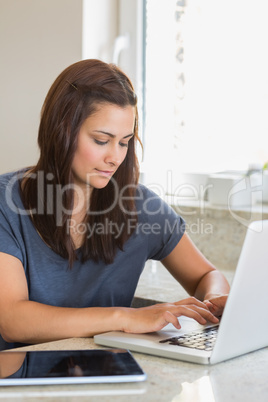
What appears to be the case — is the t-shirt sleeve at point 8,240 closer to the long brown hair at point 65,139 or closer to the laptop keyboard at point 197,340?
the long brown hair at point 65,139

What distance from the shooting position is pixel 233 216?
7.73 ft

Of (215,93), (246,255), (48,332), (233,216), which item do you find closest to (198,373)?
(246,255)

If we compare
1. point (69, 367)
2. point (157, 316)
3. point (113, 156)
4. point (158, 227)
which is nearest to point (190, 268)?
point (158, 227)

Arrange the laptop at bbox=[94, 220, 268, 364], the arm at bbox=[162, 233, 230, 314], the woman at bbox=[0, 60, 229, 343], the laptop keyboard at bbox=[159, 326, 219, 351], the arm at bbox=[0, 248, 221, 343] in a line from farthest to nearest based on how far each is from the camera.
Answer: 1. the arm at bbox=[162, 233, 230, 314]
2. the woman at bbox=[0, 60, 229, 343]
3. the arm at bbox=[0, 248, 221, 343]
4. the laptop keyboard at bbox=[159, 326, 219, 351]
5. the laptop at bbox=[94, 220, 268, 364]

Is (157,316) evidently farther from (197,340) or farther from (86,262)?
(86,262)

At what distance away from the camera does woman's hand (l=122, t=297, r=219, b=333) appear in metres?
1.22

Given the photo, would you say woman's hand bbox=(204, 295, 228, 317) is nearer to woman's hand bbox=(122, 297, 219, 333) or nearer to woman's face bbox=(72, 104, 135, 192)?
woman's hand bbox=(122, 297, 219, 333)

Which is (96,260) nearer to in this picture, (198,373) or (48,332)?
(48,332)

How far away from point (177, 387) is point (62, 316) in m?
0.42

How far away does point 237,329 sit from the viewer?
3.50 feet

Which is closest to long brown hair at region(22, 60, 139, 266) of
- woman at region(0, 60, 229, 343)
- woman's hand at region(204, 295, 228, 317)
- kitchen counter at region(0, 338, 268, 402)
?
woman at region(0, 60, 229, 343)

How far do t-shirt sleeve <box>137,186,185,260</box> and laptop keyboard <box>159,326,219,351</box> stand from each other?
526 mm

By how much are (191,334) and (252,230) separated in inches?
13.0

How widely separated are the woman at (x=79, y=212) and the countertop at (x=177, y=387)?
1.00ft
